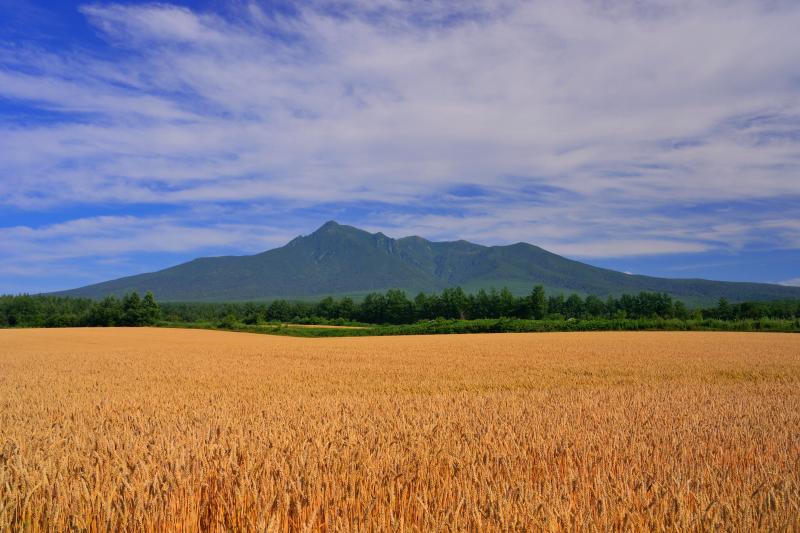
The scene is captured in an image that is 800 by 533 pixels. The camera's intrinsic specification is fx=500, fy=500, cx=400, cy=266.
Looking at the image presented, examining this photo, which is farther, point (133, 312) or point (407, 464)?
point (133, 312)

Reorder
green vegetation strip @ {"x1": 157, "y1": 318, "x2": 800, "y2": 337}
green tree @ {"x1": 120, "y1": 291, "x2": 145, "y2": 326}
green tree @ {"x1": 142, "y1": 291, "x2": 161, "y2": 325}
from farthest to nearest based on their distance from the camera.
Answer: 1. green tree @ {"x1": 142, "y1": 291, "x2": 161, "y2": 325}
2. green tree @ {"x1": 120, "y1": 291, "x2": 145, "y2": 326}
3. green vegetation strip @ {"x1": 157, "y1": 318, "x2": 800, "y2": 337}

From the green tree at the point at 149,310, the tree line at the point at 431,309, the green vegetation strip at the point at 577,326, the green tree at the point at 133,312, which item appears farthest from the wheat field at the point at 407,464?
the tree line at the point at 431,309

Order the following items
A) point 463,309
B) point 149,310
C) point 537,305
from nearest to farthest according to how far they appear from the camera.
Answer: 1. point 149,310
2. point 537,305
3. point 463,309

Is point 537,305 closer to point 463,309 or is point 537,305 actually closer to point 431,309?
point 463,309

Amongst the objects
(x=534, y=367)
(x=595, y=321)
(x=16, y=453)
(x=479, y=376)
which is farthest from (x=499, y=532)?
(x=595, y=321)

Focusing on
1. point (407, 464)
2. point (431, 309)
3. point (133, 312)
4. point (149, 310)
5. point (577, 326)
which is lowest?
point (577, 326)

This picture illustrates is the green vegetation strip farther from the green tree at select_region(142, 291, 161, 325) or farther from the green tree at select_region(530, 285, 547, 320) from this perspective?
the green tree at select_region(530, 285, 547, 320)

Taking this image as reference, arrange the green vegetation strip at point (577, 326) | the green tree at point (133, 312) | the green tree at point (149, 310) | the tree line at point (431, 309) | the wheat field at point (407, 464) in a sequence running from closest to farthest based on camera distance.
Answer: the wheat field at point (407, 464)
the green vegetation strip at point (577, 326)
the green tree at point (133, 312)
the green tree at point (149, 310)
the tree line at point (431, 309)

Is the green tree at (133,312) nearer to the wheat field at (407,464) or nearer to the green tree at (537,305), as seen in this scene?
the wheat field at (407,464)

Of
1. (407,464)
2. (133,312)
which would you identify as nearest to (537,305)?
(133,312)

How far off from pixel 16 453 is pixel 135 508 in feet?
7.52

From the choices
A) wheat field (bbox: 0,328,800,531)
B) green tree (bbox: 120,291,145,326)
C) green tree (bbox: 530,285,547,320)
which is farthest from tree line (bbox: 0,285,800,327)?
wheat field (bbox: 0,328,800,531)

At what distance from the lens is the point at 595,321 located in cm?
6203

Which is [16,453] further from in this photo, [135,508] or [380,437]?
[380,437]
